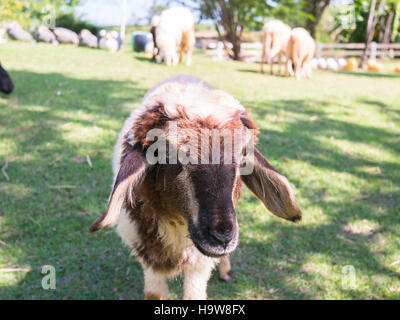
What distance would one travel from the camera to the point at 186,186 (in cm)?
236

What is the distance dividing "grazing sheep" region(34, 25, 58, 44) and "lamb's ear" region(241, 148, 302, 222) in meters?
16.6

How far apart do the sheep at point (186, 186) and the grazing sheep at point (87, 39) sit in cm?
1501

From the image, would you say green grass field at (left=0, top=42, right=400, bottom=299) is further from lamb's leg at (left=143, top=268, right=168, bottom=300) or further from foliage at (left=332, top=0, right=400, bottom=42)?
foliage at (left=332, top=0, right=400, bottom=42)

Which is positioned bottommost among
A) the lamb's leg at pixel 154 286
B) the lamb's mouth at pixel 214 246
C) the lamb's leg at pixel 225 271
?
the lamb's leg at pixel 225 271

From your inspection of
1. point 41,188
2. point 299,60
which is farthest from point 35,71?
point 299,60

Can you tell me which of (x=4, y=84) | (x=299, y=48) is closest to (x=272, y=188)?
(x=4, y=84)

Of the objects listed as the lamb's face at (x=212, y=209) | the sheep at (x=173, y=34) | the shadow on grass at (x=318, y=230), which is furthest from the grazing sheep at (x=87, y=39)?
the lamb's face at (x=212, y=209)

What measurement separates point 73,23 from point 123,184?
1793cm

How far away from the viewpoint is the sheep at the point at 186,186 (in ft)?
7.28

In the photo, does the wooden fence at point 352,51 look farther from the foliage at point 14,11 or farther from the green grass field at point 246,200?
the foliage at point 14,11

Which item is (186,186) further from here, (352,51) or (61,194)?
(352,51)

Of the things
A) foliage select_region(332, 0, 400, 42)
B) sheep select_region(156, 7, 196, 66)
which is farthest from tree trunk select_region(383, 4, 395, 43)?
sheep select_region(156, 7, 196, 66)

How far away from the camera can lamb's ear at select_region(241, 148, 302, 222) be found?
2689 mm
